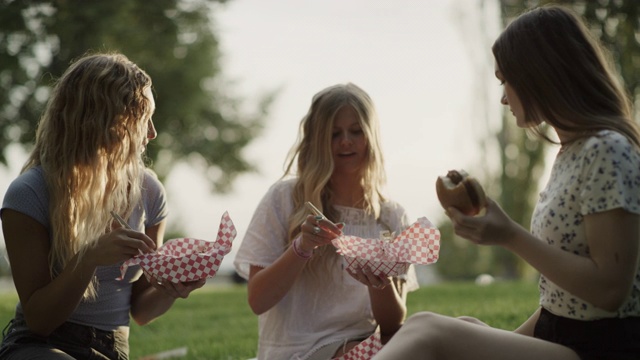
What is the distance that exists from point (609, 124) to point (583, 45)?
27cm

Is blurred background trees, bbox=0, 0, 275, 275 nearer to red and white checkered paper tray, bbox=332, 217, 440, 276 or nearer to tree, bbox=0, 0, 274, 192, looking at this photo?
tree, bbox=0, 0, 274, 192

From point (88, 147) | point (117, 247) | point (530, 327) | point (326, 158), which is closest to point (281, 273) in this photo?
point (326, 158)

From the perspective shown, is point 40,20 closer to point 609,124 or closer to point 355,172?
point 355,172

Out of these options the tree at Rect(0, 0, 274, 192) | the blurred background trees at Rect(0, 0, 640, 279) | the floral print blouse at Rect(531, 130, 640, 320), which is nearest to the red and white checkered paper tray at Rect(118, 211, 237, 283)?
the floral print blouse at Rect(531, 130, 640, 320)

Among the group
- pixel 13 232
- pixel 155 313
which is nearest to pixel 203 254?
pixel 155 313

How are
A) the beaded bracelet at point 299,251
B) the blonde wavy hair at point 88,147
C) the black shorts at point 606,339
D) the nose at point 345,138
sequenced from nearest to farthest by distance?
the black shorts at point 606,339
the blonde wavy hair at point 88,147
the beaded bracelet at point 299,251
the nose at point 345,138

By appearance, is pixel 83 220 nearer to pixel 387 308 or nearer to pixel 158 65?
pixel 387 308

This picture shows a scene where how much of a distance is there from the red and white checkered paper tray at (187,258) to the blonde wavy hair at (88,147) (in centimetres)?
24

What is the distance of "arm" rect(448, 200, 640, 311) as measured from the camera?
95.1 inches

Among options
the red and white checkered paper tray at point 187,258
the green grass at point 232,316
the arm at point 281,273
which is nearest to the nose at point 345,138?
the arm at point 281,273

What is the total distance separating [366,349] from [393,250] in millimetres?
419

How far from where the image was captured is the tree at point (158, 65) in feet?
40.6

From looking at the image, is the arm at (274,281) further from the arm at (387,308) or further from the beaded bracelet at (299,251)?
the arm at (387,308)

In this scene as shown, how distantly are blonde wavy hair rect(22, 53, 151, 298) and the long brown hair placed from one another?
1509 mm
